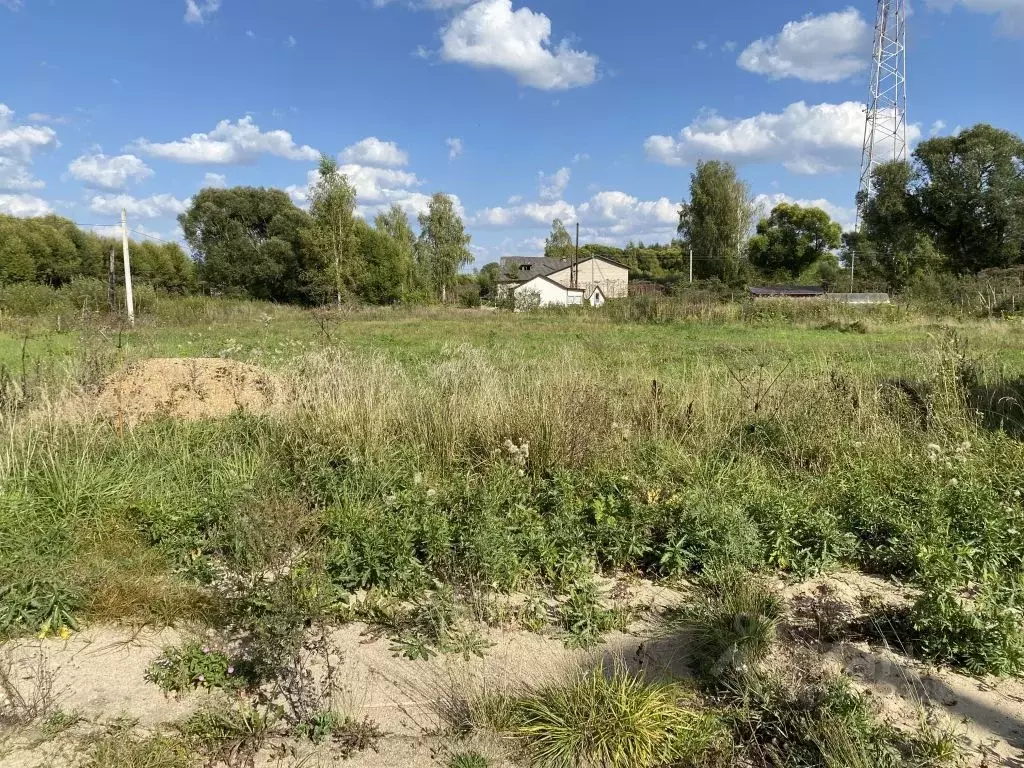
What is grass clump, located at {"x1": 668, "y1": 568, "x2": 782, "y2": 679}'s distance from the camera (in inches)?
103

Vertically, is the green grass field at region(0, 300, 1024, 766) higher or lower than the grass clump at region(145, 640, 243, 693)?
higher

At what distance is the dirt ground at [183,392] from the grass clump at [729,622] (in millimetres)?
4028

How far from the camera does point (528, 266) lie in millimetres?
69938

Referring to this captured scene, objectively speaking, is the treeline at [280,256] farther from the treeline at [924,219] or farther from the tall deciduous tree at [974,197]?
the tall deciduous tree at [974,197]

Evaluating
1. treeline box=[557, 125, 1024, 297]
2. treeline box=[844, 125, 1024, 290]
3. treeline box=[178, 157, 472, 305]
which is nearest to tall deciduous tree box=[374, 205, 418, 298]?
treeline box=[178, 157, 472, 305]

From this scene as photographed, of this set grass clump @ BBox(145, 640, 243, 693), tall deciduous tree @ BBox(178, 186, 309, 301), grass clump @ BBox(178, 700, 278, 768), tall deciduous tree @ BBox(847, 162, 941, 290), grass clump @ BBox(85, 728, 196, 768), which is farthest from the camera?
tall deciduous tree @ BBox(178, 186, 309, 301)

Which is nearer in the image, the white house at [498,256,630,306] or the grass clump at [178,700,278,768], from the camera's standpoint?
the grass clump at [178,700,278,768]

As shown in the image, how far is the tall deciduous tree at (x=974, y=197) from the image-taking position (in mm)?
36469

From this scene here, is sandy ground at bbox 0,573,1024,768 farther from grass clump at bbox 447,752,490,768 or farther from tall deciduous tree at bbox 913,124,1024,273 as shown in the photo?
tall deciduous tree at bbox 913,124,1024,273

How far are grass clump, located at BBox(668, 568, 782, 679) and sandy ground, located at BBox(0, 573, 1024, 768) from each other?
0.13 m

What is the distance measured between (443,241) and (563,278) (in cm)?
1346

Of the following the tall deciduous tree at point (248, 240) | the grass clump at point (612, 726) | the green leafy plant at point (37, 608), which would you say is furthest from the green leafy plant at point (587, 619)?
the tall deciduous tree at point (248, 240)

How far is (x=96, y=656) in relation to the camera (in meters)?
2.83

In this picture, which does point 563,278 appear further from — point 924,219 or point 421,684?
point 421,684
